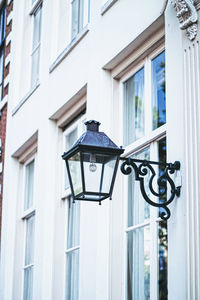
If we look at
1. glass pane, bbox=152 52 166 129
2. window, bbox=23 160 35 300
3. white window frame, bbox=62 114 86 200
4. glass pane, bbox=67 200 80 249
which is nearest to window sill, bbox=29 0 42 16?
window, bbox=23 160 35 300

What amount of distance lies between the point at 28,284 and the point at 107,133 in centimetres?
361

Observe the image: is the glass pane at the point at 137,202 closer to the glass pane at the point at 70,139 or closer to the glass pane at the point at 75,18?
the glass pane at the point at 70,139

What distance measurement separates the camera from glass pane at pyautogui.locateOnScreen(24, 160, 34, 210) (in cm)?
1132

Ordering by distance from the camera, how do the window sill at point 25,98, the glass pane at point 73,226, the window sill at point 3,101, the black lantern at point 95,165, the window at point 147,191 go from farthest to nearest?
the window sill at point 3,101
the window sill at point 25,98
the glass pane at point 73,226
the window at point 147,191
the black lantern at point 95,165

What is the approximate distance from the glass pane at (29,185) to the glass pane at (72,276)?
2.20 metres

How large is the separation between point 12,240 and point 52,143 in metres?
2.18

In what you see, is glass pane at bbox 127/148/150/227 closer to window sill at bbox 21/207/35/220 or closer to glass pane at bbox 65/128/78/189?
glass pane at bbox 65/128/78/189

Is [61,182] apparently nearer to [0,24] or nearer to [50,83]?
[50,83]

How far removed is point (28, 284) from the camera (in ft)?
35.1

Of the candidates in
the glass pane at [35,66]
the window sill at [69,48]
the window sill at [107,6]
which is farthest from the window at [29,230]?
the window sill at [107,6]

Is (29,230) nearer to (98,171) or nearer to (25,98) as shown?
(25,98)

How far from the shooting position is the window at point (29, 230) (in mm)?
10677

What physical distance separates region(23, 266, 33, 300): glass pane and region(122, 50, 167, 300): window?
339 cm

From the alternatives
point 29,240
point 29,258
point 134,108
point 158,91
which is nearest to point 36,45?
point 29,240
